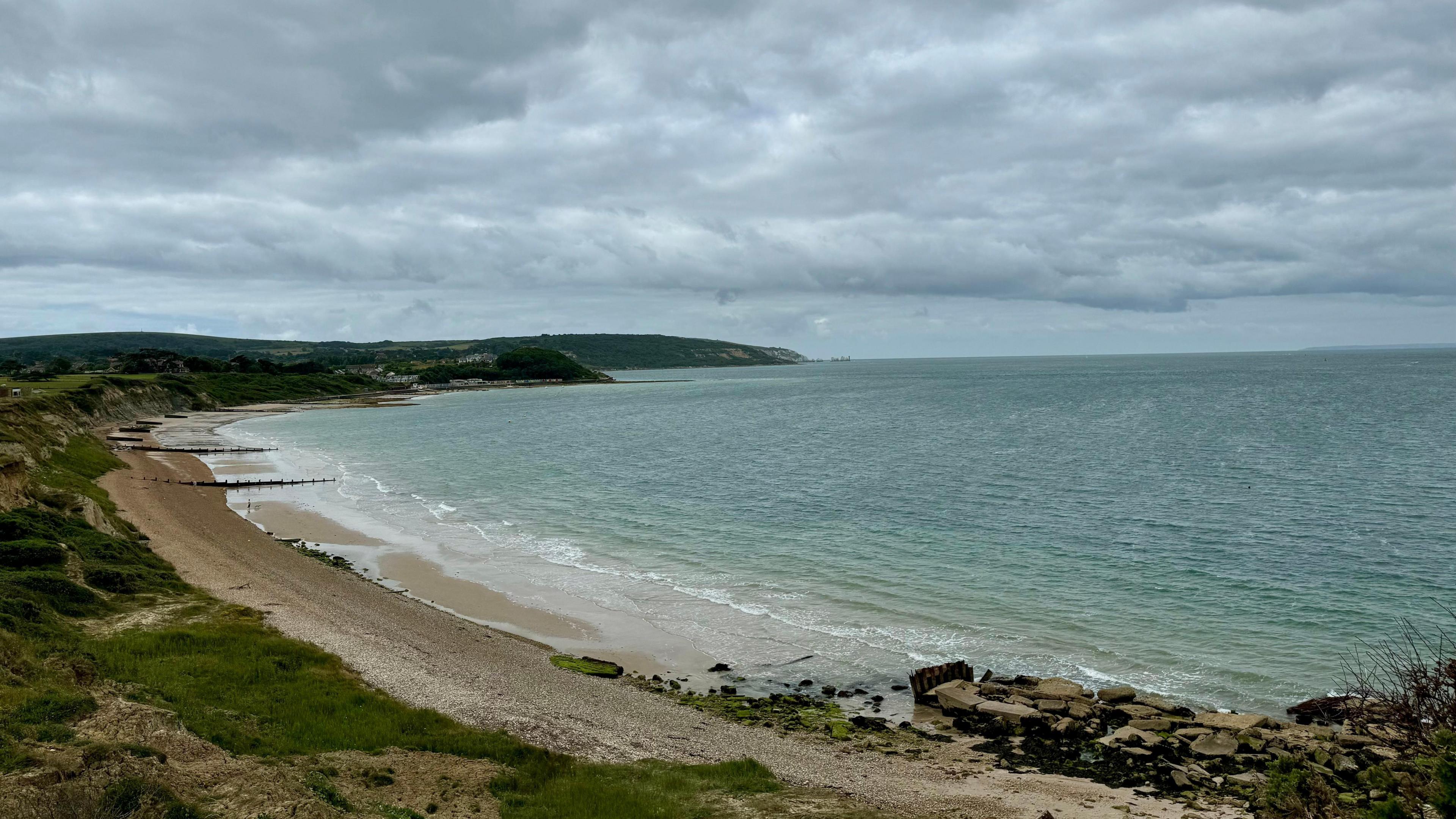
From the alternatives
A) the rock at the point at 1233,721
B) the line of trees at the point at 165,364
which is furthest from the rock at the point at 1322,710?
the line of trees at the point at 165,364

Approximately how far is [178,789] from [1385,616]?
3387 centimetres

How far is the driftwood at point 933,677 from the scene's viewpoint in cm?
2305

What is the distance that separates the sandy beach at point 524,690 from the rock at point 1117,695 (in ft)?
14.3

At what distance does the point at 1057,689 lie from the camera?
2275 cm

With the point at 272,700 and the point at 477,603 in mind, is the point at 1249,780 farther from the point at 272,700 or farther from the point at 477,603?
the point at 477,603

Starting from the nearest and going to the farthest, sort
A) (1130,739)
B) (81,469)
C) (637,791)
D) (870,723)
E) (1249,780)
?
(637,791), (1249,780), (1130,739), (870,723), (81,469)

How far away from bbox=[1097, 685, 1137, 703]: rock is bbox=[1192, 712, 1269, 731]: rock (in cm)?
164

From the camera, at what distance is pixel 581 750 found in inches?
741

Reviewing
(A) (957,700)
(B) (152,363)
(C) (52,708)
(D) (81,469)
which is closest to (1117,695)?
(A) (957,700)

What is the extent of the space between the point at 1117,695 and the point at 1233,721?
2.65 meters

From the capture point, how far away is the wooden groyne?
59.9m

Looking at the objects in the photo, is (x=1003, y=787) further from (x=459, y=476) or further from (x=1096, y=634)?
(x=459, y=476)

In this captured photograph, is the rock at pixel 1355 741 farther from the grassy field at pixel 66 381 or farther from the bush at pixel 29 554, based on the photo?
Answer: the grassy field at pixel 66 381

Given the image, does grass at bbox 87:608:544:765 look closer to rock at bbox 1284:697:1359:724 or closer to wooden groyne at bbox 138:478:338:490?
rock at bbox 1284:697:1359:724
